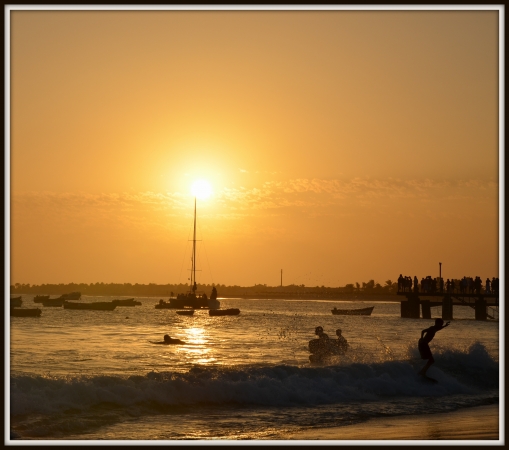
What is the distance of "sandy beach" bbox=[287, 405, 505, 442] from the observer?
55.2 feet

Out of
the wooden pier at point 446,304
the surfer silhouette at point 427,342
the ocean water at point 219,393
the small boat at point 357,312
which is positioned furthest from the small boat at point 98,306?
the surfer silhouette at point 427,342

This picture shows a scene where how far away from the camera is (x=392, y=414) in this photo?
20.8 m

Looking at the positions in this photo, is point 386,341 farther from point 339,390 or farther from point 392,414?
point 392,414

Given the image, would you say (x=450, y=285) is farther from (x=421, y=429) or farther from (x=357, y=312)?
(x=421, y=429)

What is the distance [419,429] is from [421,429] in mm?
50

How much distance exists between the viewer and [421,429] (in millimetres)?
17875

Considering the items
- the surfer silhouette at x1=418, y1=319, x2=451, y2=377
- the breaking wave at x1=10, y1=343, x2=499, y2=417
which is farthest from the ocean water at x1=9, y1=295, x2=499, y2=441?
the surfer silhouette at x1=418, y1=319, x2=451, y2=377

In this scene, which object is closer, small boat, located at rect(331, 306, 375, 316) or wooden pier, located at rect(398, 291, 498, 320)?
wooden pier, located at rect(398, 291, 498, 320)

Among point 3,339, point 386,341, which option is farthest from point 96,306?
point 3,339

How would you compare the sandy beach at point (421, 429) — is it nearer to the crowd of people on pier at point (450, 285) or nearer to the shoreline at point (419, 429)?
the shoreline at point (419, 429)

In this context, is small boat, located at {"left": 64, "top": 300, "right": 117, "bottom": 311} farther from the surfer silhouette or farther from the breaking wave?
the surfer silhouette

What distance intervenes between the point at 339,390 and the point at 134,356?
13542 millimetres

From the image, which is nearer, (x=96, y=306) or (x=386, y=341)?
(x=386, y=341)

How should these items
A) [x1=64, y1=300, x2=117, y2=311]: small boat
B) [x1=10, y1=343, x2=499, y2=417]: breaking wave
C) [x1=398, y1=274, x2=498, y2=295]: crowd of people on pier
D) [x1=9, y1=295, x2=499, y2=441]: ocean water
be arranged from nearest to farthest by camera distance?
[x1=9, y1=295, x2=499, y2=441]: ocean water → [x1=10, y1=343, x2=499, y2=417]: breaking wave → [x1=398, y1=274, x2=498, y2=295]: crowd of people on pier → [x1=64, y1=300, x2=117, y2=311]: small boat
